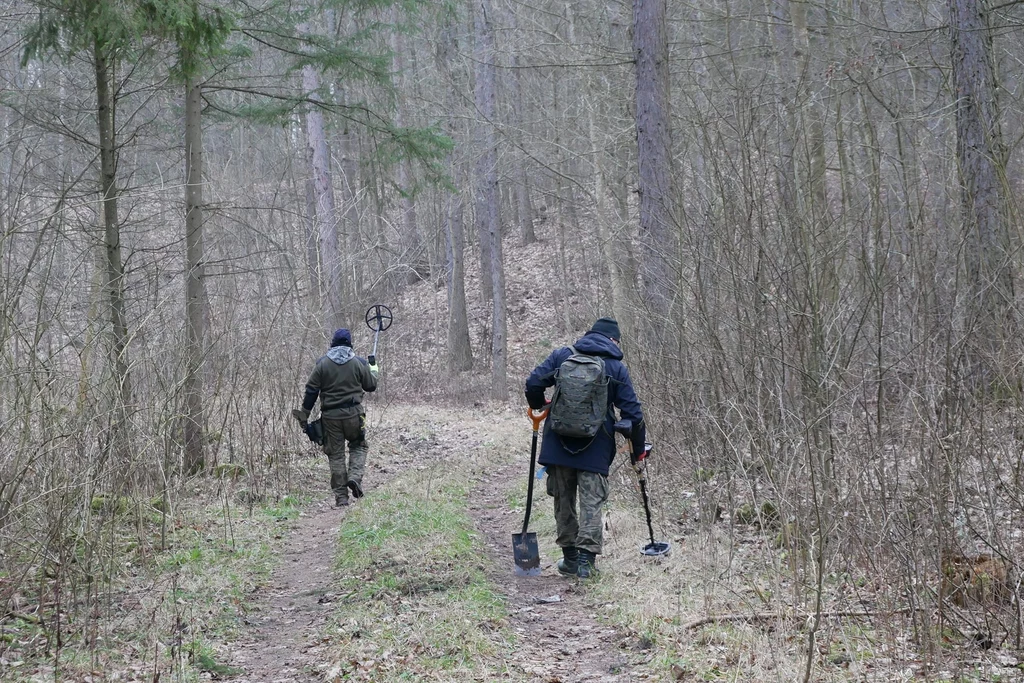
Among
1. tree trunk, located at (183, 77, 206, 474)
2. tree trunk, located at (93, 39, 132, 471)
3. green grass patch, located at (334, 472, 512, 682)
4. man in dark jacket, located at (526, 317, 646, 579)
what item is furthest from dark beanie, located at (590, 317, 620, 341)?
tree trunk, located at (183, 77, 206, 474)

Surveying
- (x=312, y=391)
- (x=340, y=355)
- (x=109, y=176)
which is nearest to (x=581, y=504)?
(x=340, y=355)

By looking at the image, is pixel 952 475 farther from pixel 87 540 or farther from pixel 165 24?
pixel 165 24

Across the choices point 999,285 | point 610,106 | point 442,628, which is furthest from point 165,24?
point 610,106

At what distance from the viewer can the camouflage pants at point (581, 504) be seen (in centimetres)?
791

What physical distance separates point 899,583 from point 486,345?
72.6 feet

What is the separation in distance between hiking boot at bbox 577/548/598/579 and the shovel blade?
38 cm

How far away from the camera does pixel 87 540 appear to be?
6.50 m

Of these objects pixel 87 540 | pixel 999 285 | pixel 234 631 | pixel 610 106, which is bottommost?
pixel 234 631

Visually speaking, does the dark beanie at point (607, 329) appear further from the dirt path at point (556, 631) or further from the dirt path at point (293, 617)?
the dirt path at point (293, 617)

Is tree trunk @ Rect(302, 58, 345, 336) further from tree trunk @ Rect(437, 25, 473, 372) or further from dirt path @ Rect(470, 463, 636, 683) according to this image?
dirt path @ Rect(470, 463, 636, 683)

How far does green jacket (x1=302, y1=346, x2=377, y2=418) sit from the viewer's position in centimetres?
1182

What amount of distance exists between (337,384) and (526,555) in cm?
460

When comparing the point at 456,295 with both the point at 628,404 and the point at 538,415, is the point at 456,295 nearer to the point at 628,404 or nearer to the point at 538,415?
the point at 538,415

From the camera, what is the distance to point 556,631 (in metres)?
6.59
